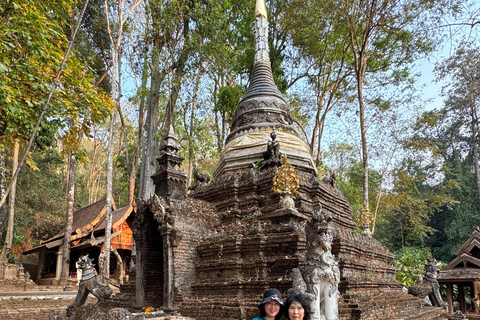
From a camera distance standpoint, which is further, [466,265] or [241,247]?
[466,265]

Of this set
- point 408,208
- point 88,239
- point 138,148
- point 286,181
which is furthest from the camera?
point 408,208

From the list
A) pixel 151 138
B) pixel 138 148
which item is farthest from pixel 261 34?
pixel 138 148

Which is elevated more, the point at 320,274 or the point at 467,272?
the point at 320,274

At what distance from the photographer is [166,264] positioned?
8852 mm

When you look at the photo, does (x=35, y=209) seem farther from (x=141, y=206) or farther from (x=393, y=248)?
(x=393, y=248)

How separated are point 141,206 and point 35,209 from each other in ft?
65.5

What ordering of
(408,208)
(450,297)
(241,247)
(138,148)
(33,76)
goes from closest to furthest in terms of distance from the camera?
(33,76) → (241,247) → (450,297) → (138,148) → (408,208)

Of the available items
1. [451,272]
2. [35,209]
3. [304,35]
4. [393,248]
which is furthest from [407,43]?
[35,209]

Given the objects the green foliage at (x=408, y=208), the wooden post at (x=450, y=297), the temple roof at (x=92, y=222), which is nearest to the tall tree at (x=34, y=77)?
the temple roof at (x=92, y=222)

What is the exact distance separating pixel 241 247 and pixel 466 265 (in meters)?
13.0

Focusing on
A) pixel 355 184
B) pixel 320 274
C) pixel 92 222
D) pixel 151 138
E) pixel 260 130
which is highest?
pixel 355 184

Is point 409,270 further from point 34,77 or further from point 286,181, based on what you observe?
point 34,77

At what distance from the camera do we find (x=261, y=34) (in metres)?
17.7

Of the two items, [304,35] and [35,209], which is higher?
[304,35]
